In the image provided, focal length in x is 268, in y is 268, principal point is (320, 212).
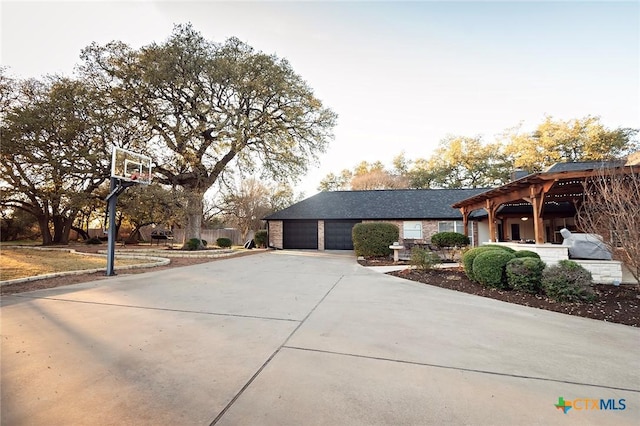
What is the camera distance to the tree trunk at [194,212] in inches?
626

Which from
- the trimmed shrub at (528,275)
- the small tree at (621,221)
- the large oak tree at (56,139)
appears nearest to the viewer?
the small tree at (621,221)

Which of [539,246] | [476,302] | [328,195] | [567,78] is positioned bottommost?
[476,302]

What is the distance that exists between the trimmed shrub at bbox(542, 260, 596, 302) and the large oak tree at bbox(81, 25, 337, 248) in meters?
14.5

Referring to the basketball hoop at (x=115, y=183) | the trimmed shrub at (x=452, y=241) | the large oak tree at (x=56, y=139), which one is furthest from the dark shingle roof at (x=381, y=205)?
the large oak tree at (x=56, y=139)

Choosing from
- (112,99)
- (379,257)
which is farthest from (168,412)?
(112,99)

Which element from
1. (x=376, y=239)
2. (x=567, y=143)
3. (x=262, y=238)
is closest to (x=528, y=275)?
(x=376, y=239)

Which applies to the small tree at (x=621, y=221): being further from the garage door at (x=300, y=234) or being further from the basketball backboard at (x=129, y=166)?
the garage door at (x=300, y=234)

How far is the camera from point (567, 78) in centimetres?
1046

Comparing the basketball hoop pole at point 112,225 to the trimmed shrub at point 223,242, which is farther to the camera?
the trimmed shrub at point 223,242

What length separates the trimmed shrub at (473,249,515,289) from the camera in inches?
253

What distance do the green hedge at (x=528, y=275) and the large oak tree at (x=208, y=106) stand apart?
13.9 metres

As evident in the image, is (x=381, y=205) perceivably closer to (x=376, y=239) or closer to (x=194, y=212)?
(x=376, y=239)

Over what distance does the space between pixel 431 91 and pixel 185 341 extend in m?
12.8

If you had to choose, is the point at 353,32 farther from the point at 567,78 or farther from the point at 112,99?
the point at 112,99
